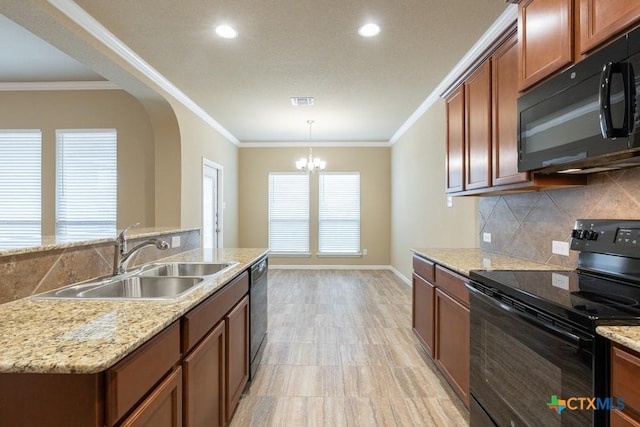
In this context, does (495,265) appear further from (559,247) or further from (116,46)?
(116,46)

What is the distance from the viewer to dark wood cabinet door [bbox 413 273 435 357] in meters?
2.49

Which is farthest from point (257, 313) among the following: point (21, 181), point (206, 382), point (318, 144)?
point (318, 144)

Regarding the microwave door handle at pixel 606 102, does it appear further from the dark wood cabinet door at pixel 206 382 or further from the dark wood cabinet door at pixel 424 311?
the dark wood cabinet door at pixel 206 382

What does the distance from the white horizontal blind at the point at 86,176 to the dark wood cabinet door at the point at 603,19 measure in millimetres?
4766

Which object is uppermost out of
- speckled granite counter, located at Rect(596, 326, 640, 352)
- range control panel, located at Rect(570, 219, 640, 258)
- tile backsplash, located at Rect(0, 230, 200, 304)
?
range control panel, located at Rect(570, 219, 640, 258)

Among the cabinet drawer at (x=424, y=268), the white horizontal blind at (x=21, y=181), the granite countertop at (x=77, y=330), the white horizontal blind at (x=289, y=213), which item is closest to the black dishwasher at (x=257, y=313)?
the granite countertop at (x=77, y=330)

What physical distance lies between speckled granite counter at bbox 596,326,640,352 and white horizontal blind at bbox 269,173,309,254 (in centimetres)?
613

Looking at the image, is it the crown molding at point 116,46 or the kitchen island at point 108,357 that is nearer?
the kitchen island at point 108,357

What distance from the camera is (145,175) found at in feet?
13.8

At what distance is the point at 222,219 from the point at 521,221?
477 centimetres

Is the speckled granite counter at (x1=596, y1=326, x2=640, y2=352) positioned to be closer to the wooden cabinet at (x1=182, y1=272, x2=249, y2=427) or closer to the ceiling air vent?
the wooden cabinet at (x1=182, y1=272, x2=249, y2=427)

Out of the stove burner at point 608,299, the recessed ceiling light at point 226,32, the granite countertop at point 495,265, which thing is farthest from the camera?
the recessed ceiling light at point 226,32

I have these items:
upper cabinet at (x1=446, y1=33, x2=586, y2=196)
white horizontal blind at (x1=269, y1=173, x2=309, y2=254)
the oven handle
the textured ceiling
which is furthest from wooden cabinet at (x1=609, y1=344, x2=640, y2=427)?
white horizontal blind at (x1=269, y1=173, x2=309, y2=254)

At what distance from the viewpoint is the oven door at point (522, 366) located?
41.3 inches
